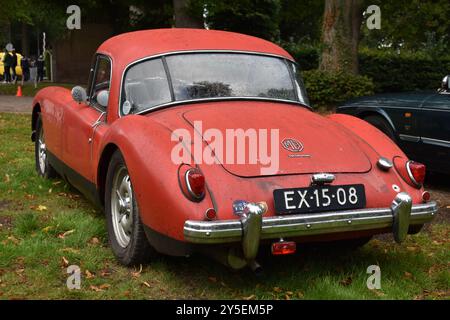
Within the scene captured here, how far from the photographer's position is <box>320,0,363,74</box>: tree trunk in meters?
12.8

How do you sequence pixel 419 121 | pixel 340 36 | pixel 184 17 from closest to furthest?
pixel 419 121 < pixel 340 36 < pixel 184 17

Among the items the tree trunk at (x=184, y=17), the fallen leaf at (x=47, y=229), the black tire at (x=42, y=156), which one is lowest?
the fallen leaf at (x=47, y=229)

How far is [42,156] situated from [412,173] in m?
4.51

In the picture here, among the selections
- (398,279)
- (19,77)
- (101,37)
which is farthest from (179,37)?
(19,77)

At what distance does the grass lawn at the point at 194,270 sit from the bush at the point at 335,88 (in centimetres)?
694

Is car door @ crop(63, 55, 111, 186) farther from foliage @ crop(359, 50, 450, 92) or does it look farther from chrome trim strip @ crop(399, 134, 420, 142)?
foliage @ crop(359, 50, 450, 92)

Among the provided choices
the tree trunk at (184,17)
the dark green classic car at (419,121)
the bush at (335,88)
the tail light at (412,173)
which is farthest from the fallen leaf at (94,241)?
the tree trunk at (184,17)

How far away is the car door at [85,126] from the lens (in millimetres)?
5090

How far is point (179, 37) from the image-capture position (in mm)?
5172

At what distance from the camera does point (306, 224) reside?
12.0 feet

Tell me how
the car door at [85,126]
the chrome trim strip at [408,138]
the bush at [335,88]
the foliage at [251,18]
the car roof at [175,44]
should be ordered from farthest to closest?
1. the foliage at [251,18]
2. the bush at [335,88]
3. the chrome trim strip at [408,138]
4. the car door at [85,126]
5. the car roof at [175,44]

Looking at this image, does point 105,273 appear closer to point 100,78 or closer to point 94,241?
point 94,241

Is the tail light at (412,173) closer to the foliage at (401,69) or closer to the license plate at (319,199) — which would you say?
the license plate at (319,199)

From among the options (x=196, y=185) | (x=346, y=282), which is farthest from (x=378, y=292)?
(x=196, y=185)
